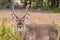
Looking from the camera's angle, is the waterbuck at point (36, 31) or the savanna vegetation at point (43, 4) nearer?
the waterbuck at point (36, 31)

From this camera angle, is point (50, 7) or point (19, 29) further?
point (50, 7)

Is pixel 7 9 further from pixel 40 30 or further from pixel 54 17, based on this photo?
pixel 40 30

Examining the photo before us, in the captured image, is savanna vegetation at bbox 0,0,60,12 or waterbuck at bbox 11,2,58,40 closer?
waterbuck at bbox 11,2,58,40

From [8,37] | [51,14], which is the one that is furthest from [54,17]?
[8,37]

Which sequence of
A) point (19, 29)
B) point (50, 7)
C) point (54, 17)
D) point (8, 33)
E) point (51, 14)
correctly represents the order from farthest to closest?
point (50, 7)
point (51, 14)
point (54, 17)
point (8, 33)
point (19, 29)

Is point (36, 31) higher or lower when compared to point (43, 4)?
higher

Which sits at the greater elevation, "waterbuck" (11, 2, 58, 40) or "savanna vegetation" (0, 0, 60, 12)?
"waterbuck" (11, 2, 58, 40)

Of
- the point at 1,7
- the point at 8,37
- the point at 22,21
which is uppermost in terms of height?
the point at 22,21

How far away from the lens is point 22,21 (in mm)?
8367

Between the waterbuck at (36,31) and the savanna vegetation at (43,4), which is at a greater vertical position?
the waterbuck at (36,31)

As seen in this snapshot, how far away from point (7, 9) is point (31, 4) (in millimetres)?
1767

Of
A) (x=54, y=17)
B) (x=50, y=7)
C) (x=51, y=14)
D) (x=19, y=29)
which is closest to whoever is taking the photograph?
(x=19, y=29)

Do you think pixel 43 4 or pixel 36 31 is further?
pixel 43 4

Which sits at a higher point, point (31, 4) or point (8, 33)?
point (8, 33)
